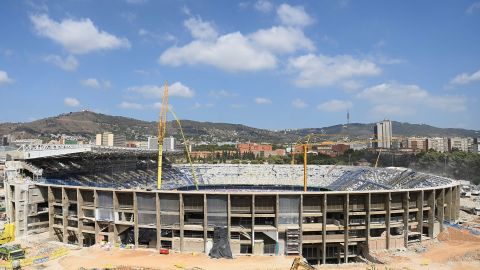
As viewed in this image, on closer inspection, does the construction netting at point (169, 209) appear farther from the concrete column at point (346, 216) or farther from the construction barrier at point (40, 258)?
the concrete column at point (346, 216)

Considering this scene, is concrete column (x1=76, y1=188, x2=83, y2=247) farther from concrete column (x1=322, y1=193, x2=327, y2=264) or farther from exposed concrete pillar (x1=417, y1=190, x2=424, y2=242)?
exposed concrete pillar (x1=417, y1=190, x2=424, y2=242)

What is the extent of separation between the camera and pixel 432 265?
137 feet

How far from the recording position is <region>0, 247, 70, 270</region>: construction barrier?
38075 millimetres

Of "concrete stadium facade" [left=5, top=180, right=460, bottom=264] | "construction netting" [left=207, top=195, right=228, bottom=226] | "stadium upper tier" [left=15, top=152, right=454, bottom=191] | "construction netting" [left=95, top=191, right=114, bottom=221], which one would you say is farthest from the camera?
"stadium upper tier" [left=15, top=152, right=454, bottom=191]

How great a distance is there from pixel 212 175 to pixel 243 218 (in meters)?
53.2

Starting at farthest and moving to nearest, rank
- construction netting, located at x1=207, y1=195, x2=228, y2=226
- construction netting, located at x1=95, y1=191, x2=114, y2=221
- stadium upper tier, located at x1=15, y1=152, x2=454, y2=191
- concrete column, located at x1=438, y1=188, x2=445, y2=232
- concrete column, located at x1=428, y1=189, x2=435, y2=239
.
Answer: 1. stadium upper tier, located at x1=15, y1=152, x2=454, y2=191
2. concrete column, located at x1=438, y1=188, x2=445, y2=232
3. concrete column, located at x1=428, y1=189, x2=435, y2=239
4. construction netting, located at x1=95, y1=191, x2=114, y2=221
5. construction netting, located at x1=207, y1=195, x2=228, y2=226

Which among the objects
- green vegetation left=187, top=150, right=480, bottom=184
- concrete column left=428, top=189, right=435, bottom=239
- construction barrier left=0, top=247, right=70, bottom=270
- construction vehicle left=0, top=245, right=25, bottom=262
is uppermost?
green vegetation left=187, top=150, right=480, bottom=184

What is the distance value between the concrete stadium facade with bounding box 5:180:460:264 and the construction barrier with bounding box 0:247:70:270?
4.99 meters

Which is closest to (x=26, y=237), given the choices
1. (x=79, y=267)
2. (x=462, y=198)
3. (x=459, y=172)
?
(x=79, y=267)

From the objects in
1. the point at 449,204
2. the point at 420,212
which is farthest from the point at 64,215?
the point at 449,204

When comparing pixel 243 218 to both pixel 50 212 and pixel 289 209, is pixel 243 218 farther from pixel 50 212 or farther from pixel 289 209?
pixel 50 212

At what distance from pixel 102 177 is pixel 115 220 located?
1077 inches

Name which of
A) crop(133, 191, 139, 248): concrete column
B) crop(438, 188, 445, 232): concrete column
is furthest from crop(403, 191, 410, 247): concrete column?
crop(133, 191, 139, 248): concrete column

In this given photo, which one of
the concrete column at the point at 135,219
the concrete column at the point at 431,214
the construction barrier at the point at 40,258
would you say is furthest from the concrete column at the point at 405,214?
the construction barrier at the point at 40,258
